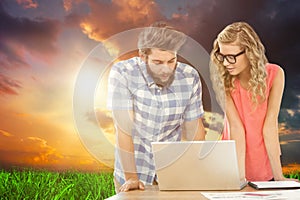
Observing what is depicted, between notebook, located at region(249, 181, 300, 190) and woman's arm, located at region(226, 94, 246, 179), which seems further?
woman's arm, located at region(226, 94, 246, 179)

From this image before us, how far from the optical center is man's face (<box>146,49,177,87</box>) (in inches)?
99.7

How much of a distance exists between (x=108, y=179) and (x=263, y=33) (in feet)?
5.30

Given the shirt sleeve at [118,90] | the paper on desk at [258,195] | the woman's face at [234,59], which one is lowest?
the paper on desk at [258,195]

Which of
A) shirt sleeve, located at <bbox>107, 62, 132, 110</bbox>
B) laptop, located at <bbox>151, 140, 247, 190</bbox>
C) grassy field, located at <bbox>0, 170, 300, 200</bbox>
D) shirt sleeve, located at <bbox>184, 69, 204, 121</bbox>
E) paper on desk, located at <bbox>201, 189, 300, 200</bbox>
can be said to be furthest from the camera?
grassy field, located at <bbox>0, 170, 300, 200</bbox>

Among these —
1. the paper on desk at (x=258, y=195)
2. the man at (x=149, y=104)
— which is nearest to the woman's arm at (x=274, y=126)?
the man at (x=149, y=104)

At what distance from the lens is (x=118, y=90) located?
2.67 meters

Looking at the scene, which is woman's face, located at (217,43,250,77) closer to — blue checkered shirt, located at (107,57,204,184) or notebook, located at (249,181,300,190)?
blue checkered shirt, located at (107,57,204,184)

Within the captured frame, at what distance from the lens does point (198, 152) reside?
2.04 m

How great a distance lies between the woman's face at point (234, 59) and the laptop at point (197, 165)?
0.91 metres

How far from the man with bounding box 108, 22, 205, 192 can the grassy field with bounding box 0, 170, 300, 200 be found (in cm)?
115

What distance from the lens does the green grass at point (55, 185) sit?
3908 mm

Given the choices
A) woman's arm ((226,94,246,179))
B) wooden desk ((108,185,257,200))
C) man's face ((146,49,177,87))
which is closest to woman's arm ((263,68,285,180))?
woman's arm ((226,94,246,179))

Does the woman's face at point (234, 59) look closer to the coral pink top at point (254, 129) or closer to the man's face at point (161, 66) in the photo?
the coral pink top at point (254, 129)

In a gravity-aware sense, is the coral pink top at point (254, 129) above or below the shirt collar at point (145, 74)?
below
